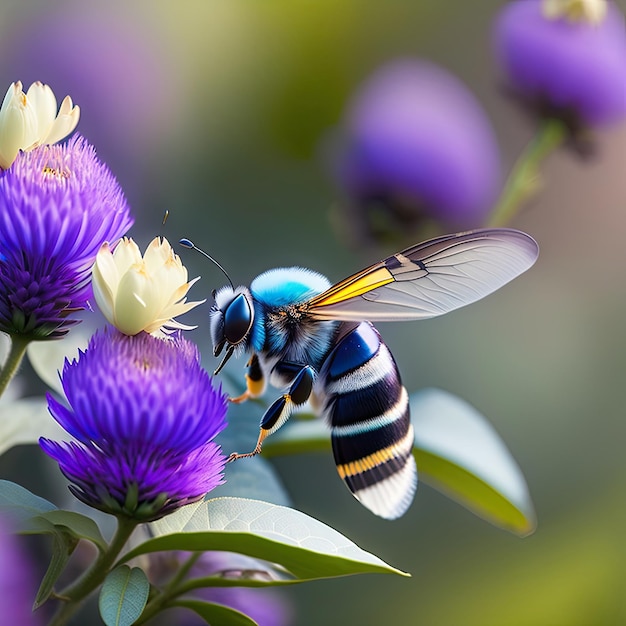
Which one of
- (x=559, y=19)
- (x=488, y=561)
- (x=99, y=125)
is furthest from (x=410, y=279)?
(x=488, y=561)

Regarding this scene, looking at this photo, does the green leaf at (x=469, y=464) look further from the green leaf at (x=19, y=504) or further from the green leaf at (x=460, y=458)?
the green leaf at (x=19, y=504)

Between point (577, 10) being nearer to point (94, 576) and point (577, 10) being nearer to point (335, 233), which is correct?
point (335, 233)

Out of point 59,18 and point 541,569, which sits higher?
point 59,18

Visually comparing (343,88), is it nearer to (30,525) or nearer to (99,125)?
(99,125)

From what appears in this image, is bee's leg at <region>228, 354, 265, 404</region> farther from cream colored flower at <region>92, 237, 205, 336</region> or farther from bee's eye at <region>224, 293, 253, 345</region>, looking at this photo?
cream colored flower at <region>92, 237, 205, 336</region>

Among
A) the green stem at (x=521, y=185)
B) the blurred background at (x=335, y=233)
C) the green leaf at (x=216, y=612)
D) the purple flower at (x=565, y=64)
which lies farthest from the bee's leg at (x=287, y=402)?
the purple flower at (x=565, y=64)
